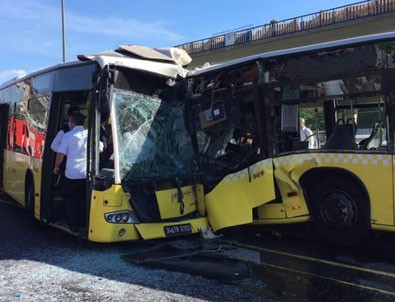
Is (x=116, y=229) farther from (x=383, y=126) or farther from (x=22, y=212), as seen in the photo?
(x=22, y=212)

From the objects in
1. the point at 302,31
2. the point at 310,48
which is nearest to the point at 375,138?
the point at 310,48

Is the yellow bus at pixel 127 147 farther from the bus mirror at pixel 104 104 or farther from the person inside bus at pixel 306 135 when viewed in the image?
the person inside bus at pixel 306 135

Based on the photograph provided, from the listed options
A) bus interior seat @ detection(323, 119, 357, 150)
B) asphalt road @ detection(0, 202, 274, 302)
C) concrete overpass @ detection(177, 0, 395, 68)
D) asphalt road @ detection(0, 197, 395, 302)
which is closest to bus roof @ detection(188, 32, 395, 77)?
bus interior seat @ detection(323, 119, 357, 150)

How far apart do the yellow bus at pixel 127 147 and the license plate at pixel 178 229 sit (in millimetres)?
14

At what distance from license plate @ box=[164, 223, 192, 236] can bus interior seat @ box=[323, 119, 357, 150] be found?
219cm

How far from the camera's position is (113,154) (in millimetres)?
6902

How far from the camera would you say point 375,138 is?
6.42m

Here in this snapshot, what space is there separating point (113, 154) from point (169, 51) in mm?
2306

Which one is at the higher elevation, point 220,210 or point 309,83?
point 309,83

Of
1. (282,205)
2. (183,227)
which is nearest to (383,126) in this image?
(282,205)

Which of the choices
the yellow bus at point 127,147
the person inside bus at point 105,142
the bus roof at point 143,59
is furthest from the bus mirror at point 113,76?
the person inside bus at point 105,142

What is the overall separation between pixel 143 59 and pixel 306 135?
2.71m

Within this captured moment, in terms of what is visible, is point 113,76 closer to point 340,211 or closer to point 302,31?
point 340,211

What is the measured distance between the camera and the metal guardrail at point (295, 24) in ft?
86.1
